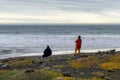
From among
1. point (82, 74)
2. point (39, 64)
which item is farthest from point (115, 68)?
point (39, 64)

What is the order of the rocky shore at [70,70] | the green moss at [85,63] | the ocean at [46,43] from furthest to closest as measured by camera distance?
1. the ocean at [46,43]
2. the green moss at [85,63]
3. the rocky shore at [70,70]

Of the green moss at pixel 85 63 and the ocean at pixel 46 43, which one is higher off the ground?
the ocean at pixel 46 43

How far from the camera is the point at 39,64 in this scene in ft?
81.6

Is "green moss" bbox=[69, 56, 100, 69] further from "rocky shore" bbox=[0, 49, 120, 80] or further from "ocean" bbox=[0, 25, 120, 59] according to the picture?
"ocean" bbox=[0, 25, 120, 59]

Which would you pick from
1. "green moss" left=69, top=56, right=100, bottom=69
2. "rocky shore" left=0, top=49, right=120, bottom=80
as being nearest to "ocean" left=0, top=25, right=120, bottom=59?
"rocky shore" left=0, top=49, right=120, bottom=80

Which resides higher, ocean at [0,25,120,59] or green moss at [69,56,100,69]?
ocean at [0,25,120,59]

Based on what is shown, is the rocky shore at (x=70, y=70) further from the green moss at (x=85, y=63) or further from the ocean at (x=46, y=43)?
the ocean at (x=46, y=43)

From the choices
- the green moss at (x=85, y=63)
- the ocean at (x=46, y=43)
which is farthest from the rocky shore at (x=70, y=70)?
the ocean at (x=46, y=43)

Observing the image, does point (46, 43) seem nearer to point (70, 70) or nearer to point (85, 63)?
point (85, 63)

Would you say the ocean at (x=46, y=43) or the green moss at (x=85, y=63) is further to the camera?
the ocean at (x=46, y=43)

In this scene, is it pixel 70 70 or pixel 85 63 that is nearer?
pixel 70 70

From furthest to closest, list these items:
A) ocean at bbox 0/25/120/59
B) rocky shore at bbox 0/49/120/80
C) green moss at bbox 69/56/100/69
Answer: ocean at bbox 0/25/120/59
green moss at bbox 69/56/100/69
rocky shore at bbox 0/49/120/80

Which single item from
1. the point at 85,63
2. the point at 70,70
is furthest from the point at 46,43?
the point at 70,70

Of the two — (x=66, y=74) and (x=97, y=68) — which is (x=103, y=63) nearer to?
(x=97, y=68)
